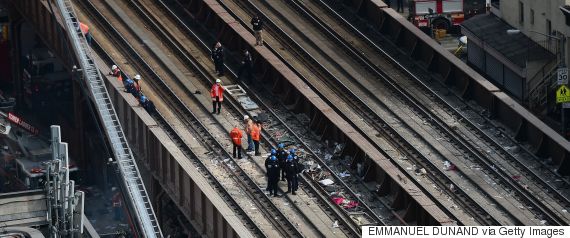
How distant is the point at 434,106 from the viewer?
295 ft

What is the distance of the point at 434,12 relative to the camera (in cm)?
10756

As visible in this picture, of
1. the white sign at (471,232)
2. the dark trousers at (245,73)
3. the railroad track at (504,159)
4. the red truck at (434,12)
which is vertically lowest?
the red truck at (434,12)

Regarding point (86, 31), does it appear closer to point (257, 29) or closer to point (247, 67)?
point (247, 67)

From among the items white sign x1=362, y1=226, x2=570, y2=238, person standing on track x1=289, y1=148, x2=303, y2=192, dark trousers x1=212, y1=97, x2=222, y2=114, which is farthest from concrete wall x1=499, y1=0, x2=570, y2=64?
white sign x1=362, y1=226, x2=570, y2=238

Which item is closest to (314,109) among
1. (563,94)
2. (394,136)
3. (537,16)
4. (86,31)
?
(394,136)

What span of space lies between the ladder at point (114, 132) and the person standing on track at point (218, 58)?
20.3 feet

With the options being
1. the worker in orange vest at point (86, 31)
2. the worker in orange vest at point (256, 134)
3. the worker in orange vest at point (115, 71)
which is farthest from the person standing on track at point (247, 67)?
the worker in orange vest at point (256, 134)

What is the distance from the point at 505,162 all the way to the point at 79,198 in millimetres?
18989

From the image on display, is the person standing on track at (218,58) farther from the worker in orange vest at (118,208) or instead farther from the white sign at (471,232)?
the white sign at (471,232)

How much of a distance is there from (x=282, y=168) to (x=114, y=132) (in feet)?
21.2

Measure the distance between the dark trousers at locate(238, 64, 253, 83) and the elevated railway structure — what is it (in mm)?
667

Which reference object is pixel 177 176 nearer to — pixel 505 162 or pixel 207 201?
pixel 207 201

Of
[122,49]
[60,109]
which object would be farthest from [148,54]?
[60,109]

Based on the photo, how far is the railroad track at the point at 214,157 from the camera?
79062 mm
